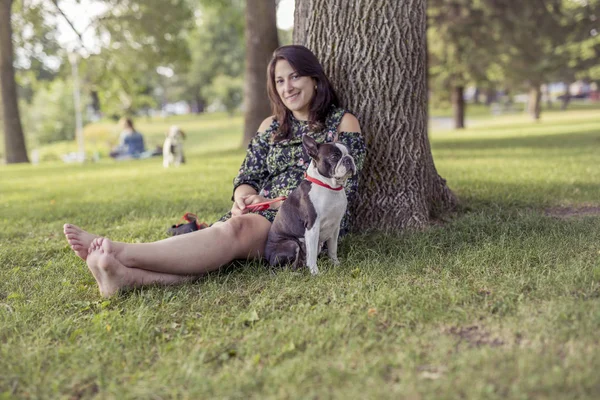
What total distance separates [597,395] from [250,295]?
6.87 ft

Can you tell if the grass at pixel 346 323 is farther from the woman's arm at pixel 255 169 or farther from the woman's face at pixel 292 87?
the woman's face at pixel 292 87

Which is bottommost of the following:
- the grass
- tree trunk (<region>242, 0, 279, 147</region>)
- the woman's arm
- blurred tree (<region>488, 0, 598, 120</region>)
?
the grass

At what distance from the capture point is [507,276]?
359cm

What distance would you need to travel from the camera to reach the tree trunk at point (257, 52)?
1370 cm

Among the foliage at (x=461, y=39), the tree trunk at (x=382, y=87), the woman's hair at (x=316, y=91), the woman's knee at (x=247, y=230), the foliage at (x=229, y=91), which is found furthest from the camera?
the foliage at (x=229, y=91)

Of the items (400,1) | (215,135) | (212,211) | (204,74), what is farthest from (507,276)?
(204,74)

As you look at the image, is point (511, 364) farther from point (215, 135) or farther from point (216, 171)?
point (215, 135)

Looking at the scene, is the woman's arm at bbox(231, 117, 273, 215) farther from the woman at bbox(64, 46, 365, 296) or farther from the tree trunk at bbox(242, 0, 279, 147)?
the tree trunk at bbox(242, 0, 279, 147)

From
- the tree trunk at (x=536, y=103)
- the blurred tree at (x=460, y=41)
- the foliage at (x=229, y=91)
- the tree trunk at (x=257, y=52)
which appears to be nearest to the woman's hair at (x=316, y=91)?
the tree trunk at (x=257, y=52)

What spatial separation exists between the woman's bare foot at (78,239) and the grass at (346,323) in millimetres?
342

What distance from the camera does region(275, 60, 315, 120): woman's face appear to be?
4340mm

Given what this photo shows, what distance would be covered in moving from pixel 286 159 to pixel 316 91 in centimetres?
61

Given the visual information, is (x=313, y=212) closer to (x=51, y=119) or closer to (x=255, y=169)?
(x=255, y=169)

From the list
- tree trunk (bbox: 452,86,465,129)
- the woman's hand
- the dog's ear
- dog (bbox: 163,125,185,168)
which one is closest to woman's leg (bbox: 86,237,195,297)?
the woman's hand
